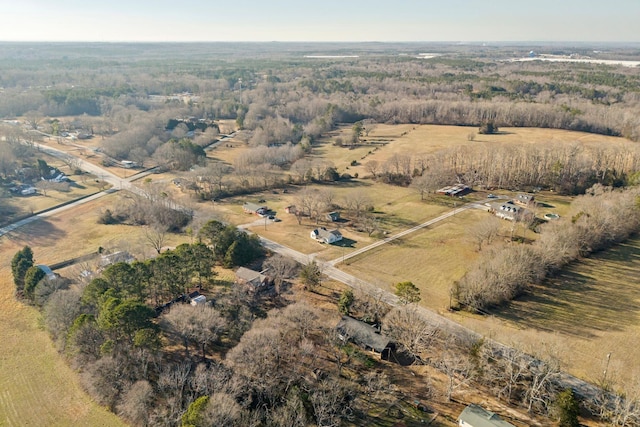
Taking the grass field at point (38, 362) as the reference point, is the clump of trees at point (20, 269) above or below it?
above

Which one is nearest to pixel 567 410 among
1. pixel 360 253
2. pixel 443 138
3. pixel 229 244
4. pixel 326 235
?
pixel 360 253

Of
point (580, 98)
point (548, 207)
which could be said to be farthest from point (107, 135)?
point (580, 98)

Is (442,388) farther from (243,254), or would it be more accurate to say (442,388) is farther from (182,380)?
(243,254)

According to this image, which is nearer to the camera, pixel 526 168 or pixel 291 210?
pixel 291 210

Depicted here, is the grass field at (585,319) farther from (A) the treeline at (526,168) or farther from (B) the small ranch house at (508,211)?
(A) the treeline at (526,168)

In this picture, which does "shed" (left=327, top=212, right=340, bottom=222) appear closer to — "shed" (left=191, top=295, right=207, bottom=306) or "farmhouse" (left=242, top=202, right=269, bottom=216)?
"farmhouse" (left=242, top=202, right=269, bottom=216)

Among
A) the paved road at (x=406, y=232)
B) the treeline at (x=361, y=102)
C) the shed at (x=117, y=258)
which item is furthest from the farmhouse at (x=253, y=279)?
the treeline at (x=361, y=102)

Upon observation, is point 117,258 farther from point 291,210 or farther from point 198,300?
point 291,210
